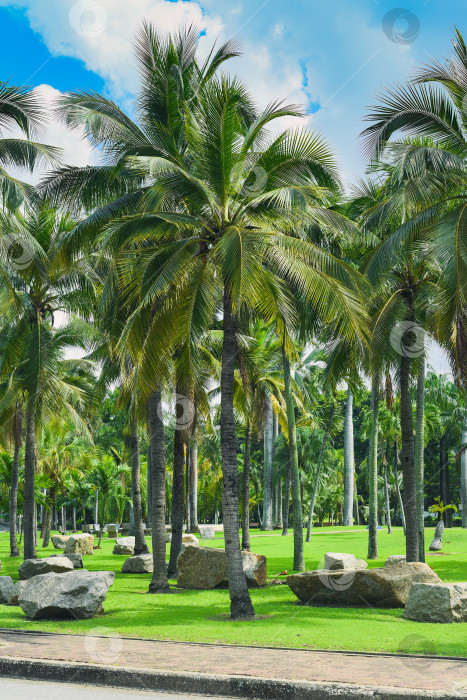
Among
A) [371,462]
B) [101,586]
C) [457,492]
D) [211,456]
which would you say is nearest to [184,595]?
[101,586]

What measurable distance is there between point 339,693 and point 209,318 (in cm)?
882

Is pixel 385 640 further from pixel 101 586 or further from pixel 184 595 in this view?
pixel 184 595

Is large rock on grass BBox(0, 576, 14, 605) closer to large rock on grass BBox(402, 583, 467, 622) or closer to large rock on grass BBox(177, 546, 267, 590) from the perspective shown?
large rock on grass BBox(177, 546, 267, 590)

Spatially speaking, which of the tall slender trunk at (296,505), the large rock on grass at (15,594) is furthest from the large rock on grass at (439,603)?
the tall slender trunk at (296,505)

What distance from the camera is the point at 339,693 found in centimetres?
685

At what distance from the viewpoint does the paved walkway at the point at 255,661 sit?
7.36 meters

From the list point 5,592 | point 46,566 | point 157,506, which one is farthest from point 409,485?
point 5,592

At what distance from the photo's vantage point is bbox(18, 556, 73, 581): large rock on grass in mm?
17203

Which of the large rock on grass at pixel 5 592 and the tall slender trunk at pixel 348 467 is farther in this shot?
the tall slender trunk at pixel 348 467

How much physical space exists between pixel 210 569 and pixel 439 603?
7650 millimetres
